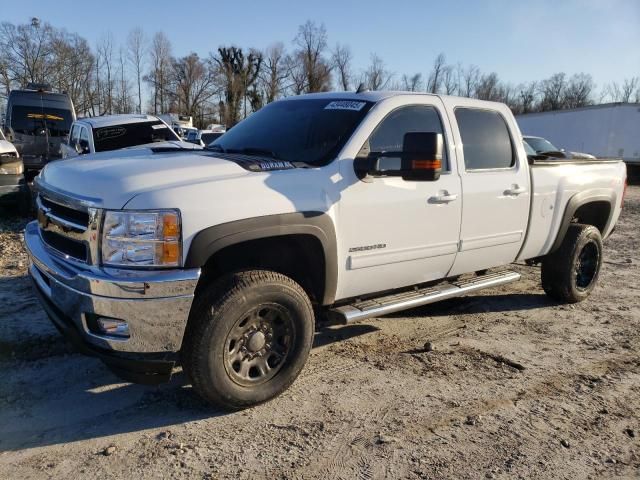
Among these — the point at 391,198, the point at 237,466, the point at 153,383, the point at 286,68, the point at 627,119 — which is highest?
the point at 286,68

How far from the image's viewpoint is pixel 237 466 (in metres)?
2.79

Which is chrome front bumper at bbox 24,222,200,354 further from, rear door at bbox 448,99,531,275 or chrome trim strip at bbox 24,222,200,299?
rear door at bbox 448,99,531,275

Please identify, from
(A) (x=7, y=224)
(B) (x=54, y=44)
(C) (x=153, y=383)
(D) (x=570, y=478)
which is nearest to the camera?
(D) (x=570, y=478)

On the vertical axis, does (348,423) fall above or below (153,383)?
below

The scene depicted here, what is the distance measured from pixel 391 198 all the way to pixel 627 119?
23717 mm

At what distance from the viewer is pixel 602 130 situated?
23766 mm

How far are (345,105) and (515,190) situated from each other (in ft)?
5.76

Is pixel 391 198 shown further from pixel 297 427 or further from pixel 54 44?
pixel 54 44

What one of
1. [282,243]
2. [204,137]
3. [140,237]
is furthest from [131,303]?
[204,137]

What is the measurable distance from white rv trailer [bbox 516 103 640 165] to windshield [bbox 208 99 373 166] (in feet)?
74.7

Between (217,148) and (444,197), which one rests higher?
(217,148)

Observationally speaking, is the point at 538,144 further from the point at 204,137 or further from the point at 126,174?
the point at 126,174

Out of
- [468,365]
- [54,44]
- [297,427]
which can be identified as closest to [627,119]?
[468,365]

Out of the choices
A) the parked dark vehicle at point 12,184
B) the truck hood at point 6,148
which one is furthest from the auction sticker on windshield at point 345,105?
the truck hood at point 6,148
